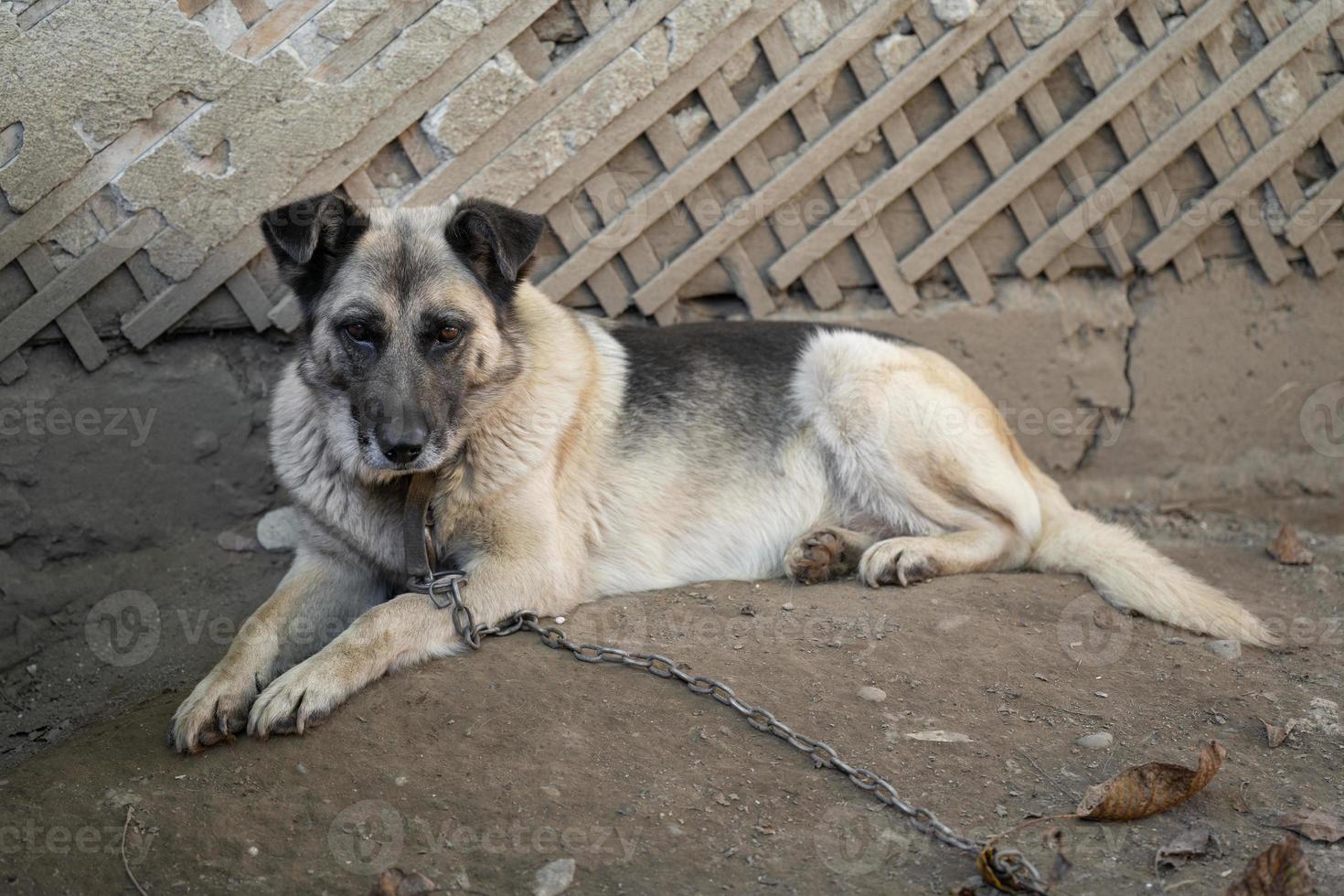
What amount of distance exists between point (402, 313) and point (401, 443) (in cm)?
46

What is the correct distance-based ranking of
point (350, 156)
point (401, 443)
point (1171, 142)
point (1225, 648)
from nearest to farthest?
point (401, 443) < point (1225, 648) < point (350, 156) < point (1171, 142)

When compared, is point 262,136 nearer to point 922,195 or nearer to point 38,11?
point 38,11

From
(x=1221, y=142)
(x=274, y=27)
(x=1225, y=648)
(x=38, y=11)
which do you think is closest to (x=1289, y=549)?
(x=1225, y=648)

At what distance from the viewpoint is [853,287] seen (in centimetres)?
527

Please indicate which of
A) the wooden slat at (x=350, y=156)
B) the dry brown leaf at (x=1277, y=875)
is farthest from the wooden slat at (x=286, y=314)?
the dry brown leaf at (x=1277, y=875)

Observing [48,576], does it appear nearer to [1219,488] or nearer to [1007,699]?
[1007,699]

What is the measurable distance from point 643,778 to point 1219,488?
404 centimetres

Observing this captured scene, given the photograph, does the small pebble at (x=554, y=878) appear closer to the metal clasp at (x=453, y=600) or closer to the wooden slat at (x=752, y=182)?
the metal clasp at (x=453, y=600)

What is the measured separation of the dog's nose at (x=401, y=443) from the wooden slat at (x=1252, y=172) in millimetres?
3726

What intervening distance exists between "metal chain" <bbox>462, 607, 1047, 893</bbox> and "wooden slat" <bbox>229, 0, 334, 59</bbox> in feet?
7.43

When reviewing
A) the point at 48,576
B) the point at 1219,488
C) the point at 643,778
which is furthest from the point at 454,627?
the point at 1219,488

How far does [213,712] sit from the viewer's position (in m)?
3.07

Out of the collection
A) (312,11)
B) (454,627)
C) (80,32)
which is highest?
(80,32)

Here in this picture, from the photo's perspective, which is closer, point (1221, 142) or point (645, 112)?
point (645, 112)
